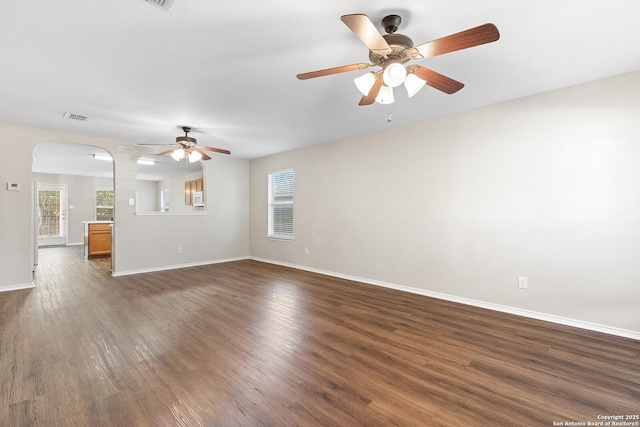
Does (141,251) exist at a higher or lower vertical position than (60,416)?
higher

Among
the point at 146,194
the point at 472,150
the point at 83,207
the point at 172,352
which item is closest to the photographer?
the point at 172,352

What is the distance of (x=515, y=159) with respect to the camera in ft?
10.5

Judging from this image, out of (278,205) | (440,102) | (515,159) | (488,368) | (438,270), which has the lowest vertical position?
(488,368)

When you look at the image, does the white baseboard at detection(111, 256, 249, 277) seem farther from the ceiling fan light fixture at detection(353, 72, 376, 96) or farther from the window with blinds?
the ceiling fan light fixture at detection(353, 72, 376, 96)

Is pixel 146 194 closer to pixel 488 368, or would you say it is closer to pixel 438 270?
pixel 438 270

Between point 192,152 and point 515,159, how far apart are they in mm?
4413

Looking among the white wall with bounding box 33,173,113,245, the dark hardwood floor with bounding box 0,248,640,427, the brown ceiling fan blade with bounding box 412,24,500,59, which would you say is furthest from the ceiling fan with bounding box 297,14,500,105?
Answer: the white wall with bounding box 33,173,113,245

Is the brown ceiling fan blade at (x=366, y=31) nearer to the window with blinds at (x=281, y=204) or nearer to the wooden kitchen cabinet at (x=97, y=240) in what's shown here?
the window with blinds at (x=281, y=204)

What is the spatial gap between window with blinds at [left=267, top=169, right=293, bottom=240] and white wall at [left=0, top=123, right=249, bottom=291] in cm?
84

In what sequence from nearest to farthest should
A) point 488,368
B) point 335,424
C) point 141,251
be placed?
point 335,424 < point 488,368 < point 141,251

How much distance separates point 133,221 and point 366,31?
5.39 m

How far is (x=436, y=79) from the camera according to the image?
2102 mm

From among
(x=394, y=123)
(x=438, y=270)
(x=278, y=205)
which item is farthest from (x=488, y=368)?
(x=278, y=205)

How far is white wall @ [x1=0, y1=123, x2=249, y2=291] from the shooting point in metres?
4.12
